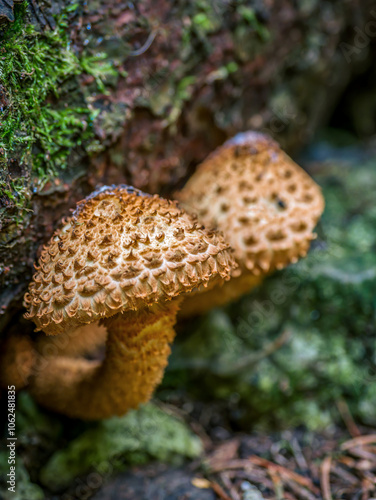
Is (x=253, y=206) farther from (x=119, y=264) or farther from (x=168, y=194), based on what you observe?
(x=119, y=264)

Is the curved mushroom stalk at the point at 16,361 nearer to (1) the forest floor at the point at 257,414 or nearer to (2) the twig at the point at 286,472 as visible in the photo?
(1) the forest floor at the point at 257,414

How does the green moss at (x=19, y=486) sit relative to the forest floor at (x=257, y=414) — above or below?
above

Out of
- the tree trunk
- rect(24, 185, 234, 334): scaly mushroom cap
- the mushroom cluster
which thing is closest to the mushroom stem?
the mushroom cluster

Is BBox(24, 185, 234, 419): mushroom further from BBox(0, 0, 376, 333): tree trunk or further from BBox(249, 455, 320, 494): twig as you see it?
BBox(249, 455, 320, 494): twig

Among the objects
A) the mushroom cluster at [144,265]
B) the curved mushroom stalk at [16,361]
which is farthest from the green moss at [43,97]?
the curved mushroom stalk at [16,361]

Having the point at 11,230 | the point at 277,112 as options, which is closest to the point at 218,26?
the point at 277,112

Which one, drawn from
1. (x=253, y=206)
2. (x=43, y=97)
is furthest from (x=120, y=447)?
(x=43, y=97)
